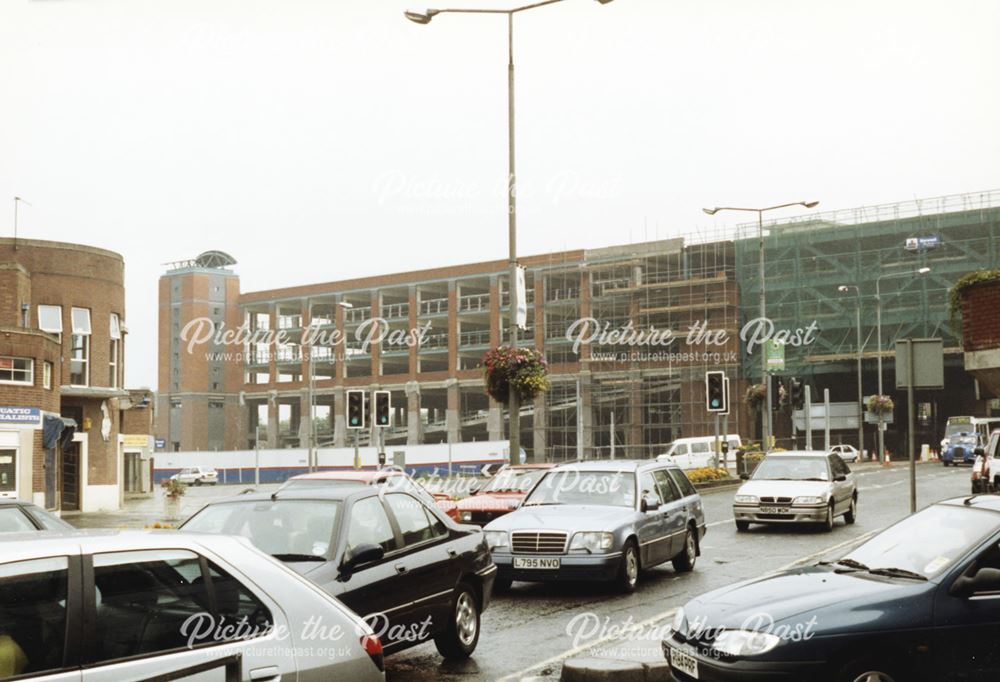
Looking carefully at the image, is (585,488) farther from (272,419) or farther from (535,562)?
(272,419)

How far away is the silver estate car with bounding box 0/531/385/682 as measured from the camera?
380 centimetres

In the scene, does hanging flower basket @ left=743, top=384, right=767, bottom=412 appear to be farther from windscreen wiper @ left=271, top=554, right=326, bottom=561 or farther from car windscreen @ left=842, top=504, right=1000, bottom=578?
windscreen wiper @ left=271, top=554, right=326, bottom=561

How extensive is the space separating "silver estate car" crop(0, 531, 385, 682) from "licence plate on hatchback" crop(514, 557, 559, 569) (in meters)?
8.02

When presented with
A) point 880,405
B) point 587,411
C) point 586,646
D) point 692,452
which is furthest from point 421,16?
point 587,411

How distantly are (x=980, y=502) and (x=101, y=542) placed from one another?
19.0ft

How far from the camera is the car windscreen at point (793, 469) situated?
71.6ft

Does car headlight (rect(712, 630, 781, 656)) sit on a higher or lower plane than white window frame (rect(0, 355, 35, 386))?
lower

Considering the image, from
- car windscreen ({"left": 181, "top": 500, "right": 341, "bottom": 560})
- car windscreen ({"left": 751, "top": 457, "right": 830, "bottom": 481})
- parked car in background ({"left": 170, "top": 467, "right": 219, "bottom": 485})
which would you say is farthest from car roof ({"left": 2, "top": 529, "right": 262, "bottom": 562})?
parked car in background ({"left": 170, "top": 467, "right": 219, "bottom": 485})

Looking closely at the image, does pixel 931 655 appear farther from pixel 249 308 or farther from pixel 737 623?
pixel 249 308

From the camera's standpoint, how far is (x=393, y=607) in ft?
26.6

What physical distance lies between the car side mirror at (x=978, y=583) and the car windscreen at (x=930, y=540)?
8.1 inches

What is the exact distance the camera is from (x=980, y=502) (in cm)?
741

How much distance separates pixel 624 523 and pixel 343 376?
A: 263 ft

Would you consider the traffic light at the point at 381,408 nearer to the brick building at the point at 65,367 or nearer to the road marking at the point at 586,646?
the brick building at the point at 65,367
